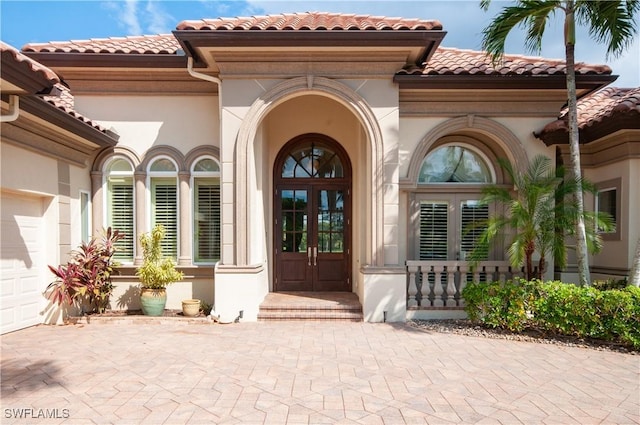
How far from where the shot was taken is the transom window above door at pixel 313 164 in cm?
933

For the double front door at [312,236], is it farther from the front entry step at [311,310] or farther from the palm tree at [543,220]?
the palm tree at [543,220]

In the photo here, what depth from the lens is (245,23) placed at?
730cm

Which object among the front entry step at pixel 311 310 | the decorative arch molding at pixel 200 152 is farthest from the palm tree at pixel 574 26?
the decorative arch molding at pixel 200 152

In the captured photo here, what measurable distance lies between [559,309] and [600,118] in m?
3.65

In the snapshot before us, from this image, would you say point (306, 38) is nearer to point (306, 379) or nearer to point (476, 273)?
point (476, 273)

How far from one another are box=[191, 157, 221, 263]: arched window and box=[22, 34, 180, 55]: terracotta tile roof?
8.44 ft

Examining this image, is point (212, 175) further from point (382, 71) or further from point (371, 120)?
point (382, 71)

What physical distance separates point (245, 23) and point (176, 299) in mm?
5929

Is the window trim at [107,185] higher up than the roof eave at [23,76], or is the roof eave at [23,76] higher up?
the roof eave at [23,76]

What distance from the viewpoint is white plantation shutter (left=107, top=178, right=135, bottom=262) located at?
27.5ft

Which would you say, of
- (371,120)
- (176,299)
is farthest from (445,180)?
(176,299)

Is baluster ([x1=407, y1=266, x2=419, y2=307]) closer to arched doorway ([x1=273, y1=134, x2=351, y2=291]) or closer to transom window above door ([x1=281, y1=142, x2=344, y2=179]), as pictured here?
arched doorway ([x1=273, y1=134, x2=351, y2=291])

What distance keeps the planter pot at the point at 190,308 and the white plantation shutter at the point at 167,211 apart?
1299mm

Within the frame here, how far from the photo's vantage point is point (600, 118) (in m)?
6.91
